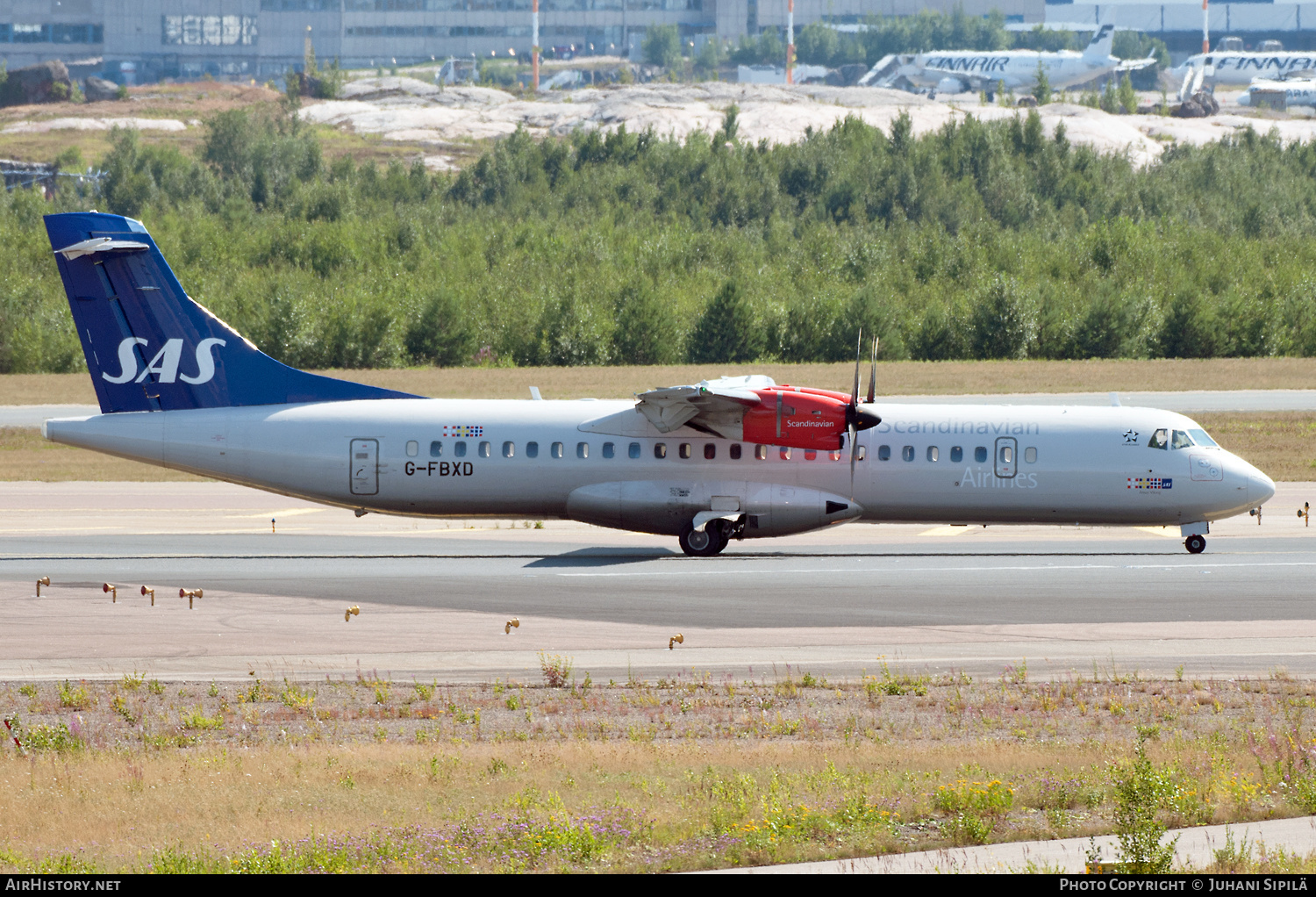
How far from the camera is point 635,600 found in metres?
25.3

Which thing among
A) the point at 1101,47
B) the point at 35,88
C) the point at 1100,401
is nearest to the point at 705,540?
the point at 1100,401

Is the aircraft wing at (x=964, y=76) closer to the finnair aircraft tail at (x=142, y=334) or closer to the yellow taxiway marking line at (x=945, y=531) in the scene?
the yellow taxiway marking line at (x=945, y=531)

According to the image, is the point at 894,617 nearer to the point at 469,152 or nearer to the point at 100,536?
the point at 100,536

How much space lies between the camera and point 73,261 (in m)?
30.9

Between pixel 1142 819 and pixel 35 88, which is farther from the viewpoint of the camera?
pixel 35 88

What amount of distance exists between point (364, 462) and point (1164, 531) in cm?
1843

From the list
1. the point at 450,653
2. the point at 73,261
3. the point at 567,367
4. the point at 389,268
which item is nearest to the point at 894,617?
the point at 450,653

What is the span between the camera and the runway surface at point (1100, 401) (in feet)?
183

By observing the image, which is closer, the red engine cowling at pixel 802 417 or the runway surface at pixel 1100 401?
the red engine cowling at pixel 802 417

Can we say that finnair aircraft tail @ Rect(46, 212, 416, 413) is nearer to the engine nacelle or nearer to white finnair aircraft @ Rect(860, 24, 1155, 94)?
the engine nacelle

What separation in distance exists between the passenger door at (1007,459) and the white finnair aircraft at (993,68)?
153774 millimetres

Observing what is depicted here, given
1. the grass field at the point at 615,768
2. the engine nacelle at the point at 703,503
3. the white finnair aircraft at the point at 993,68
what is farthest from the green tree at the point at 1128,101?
the grass field at the point at 615,768

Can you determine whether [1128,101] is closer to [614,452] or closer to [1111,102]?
[1111,102]

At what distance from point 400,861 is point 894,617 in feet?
44.3
